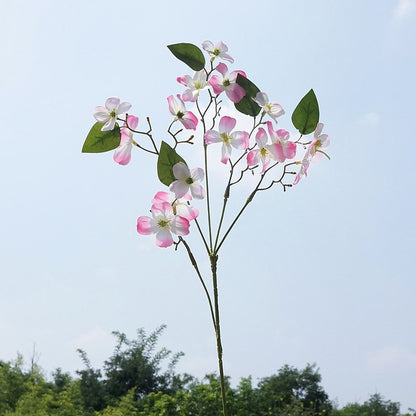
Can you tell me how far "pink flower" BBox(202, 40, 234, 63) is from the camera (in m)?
1.86

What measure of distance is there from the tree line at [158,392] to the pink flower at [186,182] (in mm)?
3442

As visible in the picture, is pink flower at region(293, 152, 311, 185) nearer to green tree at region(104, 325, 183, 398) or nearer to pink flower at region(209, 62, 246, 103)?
pink flower at region(209, 62, 246, 103)

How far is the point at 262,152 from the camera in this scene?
1.82 metres

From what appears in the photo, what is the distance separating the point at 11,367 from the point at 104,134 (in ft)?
12.5

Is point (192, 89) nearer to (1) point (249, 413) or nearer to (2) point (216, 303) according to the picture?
(2) point (216, 303)

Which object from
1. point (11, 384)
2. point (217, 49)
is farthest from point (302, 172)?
point (11, 384)

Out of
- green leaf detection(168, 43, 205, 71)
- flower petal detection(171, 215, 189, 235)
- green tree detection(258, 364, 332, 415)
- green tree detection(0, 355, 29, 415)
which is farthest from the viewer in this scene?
green tree detection(258, 364, 332, 415)

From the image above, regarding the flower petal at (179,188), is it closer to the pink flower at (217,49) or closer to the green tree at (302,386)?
the pink flower at (217,49)

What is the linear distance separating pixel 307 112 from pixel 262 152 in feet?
0.64

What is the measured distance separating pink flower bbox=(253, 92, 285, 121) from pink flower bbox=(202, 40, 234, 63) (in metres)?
0.16

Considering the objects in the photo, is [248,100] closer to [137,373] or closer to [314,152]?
[314,152]

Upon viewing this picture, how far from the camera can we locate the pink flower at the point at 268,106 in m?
1.83

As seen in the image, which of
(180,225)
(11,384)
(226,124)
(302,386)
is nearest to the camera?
(180,225)

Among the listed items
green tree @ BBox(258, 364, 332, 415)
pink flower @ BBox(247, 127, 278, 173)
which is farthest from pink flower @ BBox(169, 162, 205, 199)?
green tree @ BBox(258, 364, 332, 415)
